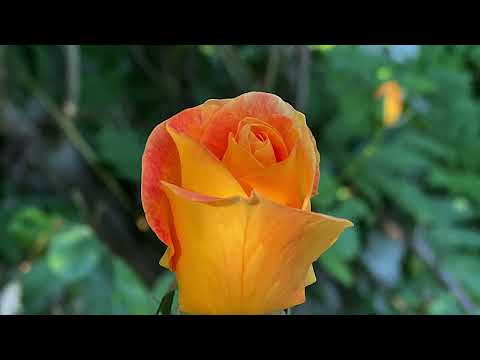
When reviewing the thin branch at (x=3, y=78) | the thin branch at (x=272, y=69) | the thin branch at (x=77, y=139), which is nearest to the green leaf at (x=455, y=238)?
the thin branch at (x=272, y=69)

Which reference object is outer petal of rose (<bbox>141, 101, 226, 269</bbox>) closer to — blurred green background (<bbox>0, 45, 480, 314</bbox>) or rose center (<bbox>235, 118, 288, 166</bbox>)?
rose center (<bbox>235, 118, 288, 166</bbox>)

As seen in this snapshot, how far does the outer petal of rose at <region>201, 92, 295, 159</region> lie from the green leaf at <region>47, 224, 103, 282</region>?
456 millimetres

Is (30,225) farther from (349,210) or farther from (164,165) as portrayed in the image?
(164,165)

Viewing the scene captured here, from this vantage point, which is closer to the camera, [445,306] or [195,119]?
[195,119]

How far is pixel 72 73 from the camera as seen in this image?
70 centimetres

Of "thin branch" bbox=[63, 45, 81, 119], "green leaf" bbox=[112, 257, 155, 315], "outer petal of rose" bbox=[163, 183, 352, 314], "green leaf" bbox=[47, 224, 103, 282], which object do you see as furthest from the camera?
"thin branch" bbox=[63, 45, 81, 119]

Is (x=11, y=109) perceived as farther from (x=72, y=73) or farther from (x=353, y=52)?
(x=353, y=52)

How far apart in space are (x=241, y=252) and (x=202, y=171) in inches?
0.9

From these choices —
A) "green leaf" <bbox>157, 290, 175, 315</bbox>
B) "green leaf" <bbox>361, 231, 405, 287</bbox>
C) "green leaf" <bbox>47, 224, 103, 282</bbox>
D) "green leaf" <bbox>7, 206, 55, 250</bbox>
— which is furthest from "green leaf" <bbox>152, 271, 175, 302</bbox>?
"green leaf" <bbox>361, 231, 405, 287</bbox>

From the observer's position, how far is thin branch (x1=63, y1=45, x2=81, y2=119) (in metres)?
0.70

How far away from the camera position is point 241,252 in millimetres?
160

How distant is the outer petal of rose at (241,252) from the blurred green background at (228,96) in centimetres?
51

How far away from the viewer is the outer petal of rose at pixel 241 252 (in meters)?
0.15

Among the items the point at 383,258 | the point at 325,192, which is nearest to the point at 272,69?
the point at 325,192
